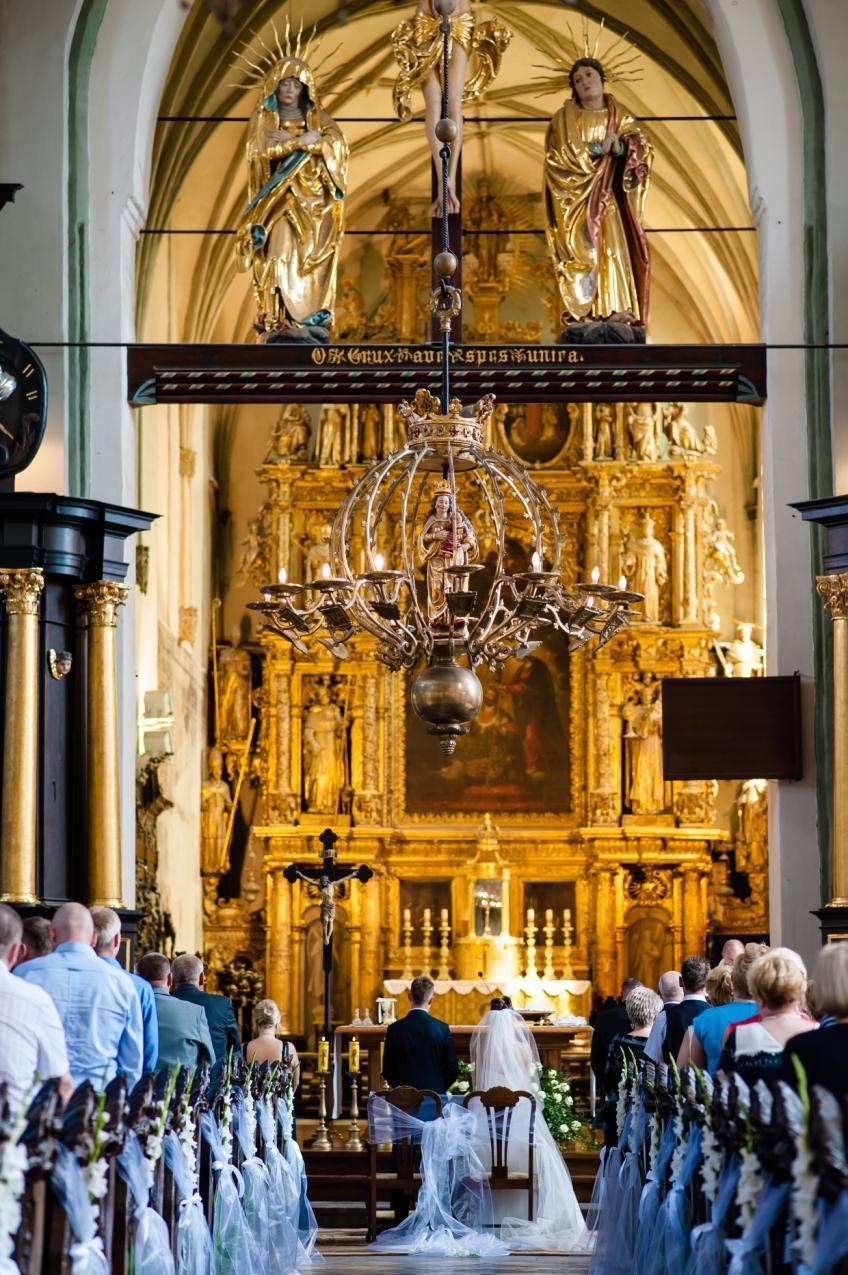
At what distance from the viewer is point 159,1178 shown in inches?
303

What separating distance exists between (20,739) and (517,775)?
11169mm

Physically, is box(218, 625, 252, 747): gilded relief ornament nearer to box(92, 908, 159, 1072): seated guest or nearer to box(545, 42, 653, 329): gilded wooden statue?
box(545, 42, 653, 329): gilded wooden statue

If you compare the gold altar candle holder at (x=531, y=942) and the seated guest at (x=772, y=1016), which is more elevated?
the seated guest at (x=772, y=1016)

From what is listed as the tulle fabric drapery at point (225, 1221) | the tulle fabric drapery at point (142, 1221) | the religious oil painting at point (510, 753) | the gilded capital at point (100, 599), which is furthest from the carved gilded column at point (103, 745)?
the religious oil painting at point (510, 753)

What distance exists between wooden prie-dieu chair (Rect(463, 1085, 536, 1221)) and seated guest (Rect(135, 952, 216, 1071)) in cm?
261

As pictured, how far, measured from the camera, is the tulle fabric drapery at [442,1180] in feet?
37.3

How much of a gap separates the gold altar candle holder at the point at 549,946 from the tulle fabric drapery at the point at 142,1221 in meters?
15.4

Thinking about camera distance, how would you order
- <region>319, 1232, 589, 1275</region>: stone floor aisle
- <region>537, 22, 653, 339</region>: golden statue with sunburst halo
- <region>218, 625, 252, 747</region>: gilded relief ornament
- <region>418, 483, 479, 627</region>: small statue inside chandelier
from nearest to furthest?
1. <region>319, 1232, 589, 1275</region>: stone floor aisle
2. <region>418, 483, 479, 627</region>: small statue inside chandelier
3. <region>537, 22, 653, 339</region>: golden statue with sunburst halo
4. <region>218, 625, 252, 747</region>: gilded relief ornament

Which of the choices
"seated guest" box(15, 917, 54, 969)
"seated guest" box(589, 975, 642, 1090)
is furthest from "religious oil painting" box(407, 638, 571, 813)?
"seated guest" box(15, 917, 54, 969)

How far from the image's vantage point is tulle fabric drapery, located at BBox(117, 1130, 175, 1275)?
275 inches

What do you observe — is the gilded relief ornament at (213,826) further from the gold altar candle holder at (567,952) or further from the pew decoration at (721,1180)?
the pew decoration at (721,1180)

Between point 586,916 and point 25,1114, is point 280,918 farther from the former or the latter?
point 25,1114

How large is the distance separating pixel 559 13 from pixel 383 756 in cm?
849

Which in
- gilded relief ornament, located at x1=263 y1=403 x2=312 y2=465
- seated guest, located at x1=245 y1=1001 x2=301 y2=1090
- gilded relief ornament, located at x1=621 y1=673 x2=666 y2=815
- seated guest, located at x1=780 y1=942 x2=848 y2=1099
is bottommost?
seated guest, located at x1=245 y1=1001 x2=301 y2=1090
